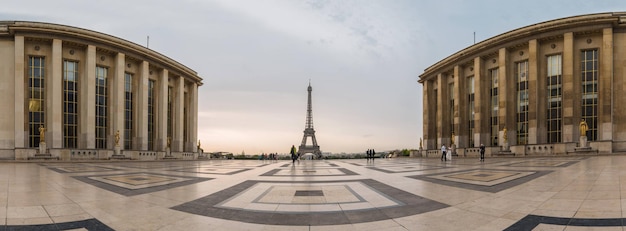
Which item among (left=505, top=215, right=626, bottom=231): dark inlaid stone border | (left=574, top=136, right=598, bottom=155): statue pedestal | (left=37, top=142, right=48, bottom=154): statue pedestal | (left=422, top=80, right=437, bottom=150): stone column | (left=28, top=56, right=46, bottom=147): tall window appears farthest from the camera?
(left=422, top=80, right=437, bottom=150): stone column

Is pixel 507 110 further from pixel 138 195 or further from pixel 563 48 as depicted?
pixel 138 195

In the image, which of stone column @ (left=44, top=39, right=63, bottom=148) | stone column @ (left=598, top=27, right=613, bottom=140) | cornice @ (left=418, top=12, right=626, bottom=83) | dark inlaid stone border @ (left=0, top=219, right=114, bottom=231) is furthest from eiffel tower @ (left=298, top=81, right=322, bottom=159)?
dark inlaid stone border @ (left=0, top=219, right=114, bottom=231)

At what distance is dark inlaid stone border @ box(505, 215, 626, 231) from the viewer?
Answer: 501 centimetres

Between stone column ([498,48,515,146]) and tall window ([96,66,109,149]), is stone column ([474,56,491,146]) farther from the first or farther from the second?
tall window ([96,66,109,149])

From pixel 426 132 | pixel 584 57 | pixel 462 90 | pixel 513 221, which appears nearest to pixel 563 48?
pixel 584 57

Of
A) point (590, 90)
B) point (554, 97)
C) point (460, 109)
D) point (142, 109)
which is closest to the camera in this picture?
point (590, 90)

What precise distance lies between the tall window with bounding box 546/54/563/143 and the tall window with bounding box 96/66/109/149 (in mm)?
61808

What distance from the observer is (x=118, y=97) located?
45.3 meters

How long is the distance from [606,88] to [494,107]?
1335cm

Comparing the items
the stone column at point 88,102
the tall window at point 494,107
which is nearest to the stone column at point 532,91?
the tall window at point 494,107

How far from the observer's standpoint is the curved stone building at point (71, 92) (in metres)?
38.5

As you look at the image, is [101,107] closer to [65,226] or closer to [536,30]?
[65,226]

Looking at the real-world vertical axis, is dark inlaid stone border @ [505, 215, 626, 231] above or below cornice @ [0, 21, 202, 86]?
below

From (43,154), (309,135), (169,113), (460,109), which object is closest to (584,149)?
(460,109)
